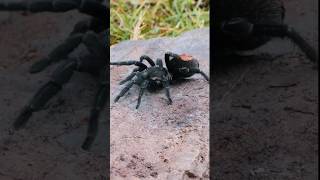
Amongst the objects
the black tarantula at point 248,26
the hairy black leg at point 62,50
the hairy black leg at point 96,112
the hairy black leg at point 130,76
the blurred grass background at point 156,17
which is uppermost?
the black tarantula at point 248,26

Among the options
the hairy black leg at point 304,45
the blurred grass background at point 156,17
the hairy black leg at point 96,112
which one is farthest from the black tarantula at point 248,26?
the blurred grass background at point 156,17

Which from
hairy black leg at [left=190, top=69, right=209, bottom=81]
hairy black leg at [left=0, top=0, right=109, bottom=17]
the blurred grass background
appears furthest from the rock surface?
the blurred grass background

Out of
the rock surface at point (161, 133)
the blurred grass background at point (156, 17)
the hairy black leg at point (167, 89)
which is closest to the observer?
the rock surface at point (161, 133)

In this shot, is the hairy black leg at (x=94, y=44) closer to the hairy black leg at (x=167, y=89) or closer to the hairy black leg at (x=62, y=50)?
the hairy black leg at (x=62, y=50)

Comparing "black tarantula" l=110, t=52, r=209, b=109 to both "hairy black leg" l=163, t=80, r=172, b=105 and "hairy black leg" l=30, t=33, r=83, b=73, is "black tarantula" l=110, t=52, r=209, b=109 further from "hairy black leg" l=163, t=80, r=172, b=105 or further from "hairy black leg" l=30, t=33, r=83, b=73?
"hairy black leg" l=30, t=33, r=83, b=73

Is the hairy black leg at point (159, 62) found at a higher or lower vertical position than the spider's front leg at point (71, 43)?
lower

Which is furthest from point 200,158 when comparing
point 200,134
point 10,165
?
point 10,165

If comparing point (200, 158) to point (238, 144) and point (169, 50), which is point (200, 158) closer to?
point (238, 144)

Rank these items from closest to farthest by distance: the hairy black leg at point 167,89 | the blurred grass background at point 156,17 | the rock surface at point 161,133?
the rock surface at point 161,133 < the hairy black leg at point 167,89 < the blurred grass background at point 156,17
